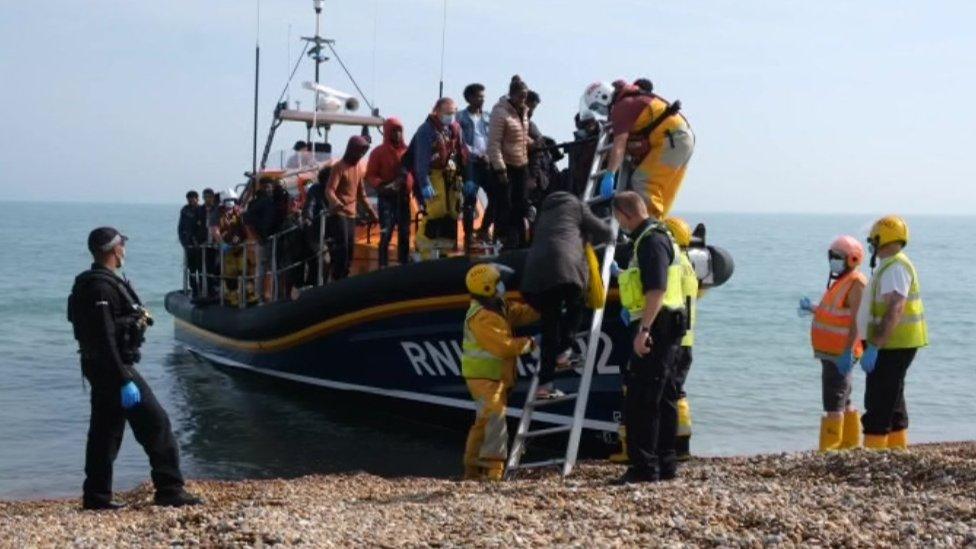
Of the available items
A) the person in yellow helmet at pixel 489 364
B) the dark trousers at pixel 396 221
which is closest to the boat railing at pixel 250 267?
the dark trousers at pixel 396 221

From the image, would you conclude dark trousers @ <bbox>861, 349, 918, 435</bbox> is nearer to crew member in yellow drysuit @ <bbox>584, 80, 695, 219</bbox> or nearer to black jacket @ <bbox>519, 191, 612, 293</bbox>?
black jacket @ <bbox>519, 191, 612, 293</bbox>

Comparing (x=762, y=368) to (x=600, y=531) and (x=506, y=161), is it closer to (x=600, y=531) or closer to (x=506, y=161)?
(x=506, y=161)

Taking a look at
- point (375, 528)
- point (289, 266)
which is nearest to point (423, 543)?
point (375, 528)

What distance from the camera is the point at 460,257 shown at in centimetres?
852

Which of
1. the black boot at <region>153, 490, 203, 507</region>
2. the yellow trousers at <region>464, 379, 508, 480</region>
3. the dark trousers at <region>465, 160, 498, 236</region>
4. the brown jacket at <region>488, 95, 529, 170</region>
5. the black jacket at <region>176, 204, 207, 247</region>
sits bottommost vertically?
the black boot at <region>153, 490, 203, 507</region>

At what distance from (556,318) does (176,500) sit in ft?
7.42

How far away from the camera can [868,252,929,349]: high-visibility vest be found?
6488 mm

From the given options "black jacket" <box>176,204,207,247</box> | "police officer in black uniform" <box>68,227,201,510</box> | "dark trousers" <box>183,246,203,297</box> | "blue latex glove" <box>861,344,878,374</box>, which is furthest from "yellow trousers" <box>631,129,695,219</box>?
"black jacket" <box>176,204,207,247</box>

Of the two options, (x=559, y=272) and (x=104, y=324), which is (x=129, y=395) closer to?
(x=104, y=324)

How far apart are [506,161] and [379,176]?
1307mm

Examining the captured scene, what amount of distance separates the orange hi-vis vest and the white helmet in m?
2.25

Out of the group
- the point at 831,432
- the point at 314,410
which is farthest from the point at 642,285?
the point at 314,410

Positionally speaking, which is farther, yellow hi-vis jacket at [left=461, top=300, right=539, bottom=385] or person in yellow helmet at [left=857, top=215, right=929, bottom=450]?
yellow hi-vis jacket at [left=461, top=300, right=539, bottom=385]

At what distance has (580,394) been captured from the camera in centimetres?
687
